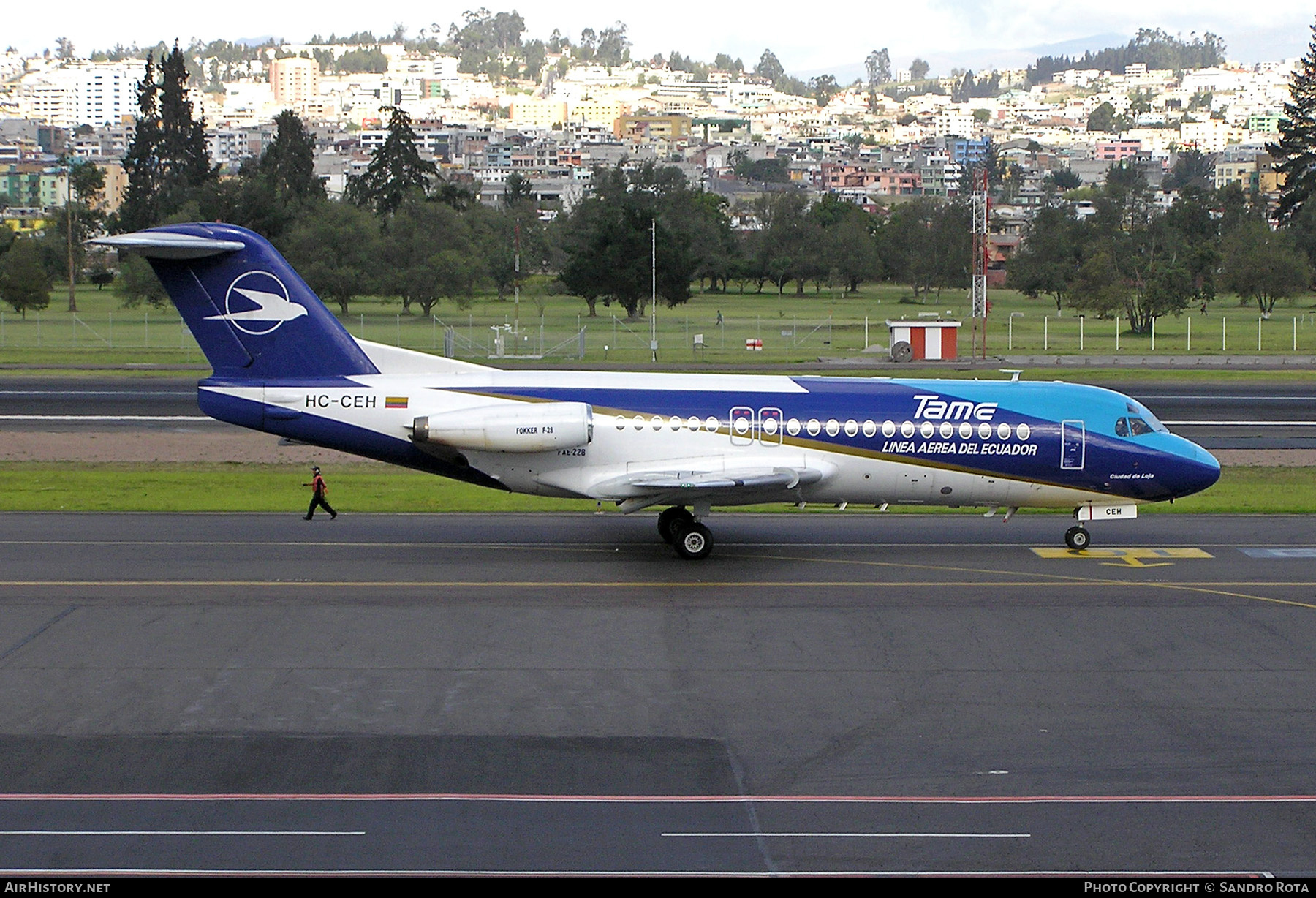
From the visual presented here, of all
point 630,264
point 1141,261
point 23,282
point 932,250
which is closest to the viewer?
point 23,282

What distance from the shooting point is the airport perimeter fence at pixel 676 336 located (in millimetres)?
79875

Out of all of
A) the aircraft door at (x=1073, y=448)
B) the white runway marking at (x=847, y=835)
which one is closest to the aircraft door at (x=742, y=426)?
the aircraft door at (x=1073, y=448)

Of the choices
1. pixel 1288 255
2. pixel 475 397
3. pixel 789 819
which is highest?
pixel 1288 255

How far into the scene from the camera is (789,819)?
15.2 metres

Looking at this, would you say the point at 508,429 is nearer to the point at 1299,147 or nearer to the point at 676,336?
the point at 676,336

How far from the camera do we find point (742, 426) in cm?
2841

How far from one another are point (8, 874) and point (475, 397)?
1587cm

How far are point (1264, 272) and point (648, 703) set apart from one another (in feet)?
340

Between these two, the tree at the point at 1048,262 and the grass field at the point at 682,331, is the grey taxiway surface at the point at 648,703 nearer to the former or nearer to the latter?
the grass field at the point at 682,331

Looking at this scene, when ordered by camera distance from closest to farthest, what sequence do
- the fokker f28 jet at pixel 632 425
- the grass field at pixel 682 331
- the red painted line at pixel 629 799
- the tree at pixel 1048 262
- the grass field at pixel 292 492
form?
the red painted line at pixel 629 799
the fokker f28 jet at pixel 632 425
the grass field at pixel 292 492
the grass field at pixel 682 331
the tree at pixel 1048 262

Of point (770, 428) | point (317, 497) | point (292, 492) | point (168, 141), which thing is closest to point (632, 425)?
point (770, 428)

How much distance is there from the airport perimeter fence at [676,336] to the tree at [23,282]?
5.17 feet

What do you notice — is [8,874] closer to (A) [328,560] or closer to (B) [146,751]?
(B) [146,751]
